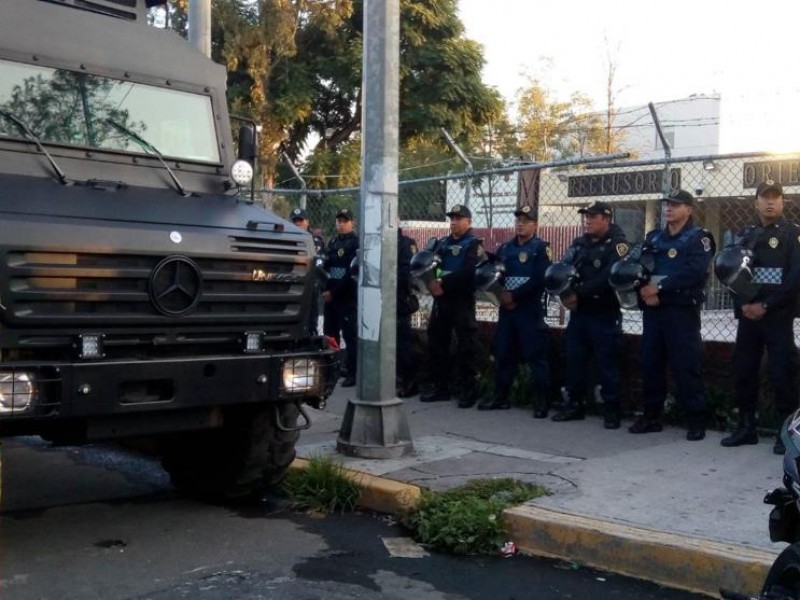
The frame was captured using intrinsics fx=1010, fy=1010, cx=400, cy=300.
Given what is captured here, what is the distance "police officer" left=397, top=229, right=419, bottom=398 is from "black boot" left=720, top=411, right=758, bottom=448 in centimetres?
336

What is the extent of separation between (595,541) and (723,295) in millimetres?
3562

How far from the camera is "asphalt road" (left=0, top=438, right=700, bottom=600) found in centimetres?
484

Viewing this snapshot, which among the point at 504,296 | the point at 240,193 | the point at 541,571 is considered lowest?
the point at 541,571

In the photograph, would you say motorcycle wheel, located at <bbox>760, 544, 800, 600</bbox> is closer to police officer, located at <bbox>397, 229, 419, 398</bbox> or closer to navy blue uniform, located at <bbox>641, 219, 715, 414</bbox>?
navy blue uniform, located at <bbox>641, 219, 715, 414</bbox>

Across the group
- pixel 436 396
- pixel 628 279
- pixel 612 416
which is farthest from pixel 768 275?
pixel 436 396

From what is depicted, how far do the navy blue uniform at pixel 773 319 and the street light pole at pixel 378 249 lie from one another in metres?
2.45

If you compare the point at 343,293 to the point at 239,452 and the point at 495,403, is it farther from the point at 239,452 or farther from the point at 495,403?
the point at 239,452

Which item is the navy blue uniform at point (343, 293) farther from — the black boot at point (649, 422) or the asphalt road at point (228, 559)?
the asphalt road at point (228, 559)

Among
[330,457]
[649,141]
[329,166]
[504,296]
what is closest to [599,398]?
[504,296]

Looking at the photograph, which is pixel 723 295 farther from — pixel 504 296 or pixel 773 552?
pixel 773 552

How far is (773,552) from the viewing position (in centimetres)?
485

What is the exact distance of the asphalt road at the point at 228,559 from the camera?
484cm

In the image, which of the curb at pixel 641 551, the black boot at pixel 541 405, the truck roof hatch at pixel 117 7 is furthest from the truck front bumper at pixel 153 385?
the black boot at pixel 541 405

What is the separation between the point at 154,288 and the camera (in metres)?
5.13
